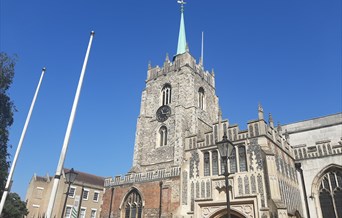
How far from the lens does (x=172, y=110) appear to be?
3241 centimetres

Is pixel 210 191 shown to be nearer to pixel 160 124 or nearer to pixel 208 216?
pixel 208 216

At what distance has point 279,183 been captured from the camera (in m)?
16.9

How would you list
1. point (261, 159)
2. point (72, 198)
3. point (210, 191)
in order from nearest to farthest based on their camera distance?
1. point (261, 159)
2. point (210, 191)
3. point (72, 198)

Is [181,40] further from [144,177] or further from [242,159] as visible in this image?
[242,159]

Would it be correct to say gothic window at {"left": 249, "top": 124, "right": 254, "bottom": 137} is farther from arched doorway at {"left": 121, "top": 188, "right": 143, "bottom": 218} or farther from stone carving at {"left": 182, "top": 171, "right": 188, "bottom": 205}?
arched doorway at {"left": 121, "top": 188, "right": 143, "bottom": 218}

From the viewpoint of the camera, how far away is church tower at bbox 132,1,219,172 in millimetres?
30328

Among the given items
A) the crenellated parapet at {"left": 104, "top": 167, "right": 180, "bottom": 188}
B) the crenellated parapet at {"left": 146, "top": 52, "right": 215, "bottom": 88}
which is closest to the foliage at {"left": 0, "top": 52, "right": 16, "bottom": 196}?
the crenellated parapet at {"left": 104, "top": 167, "right": 180, "bottom": 188}

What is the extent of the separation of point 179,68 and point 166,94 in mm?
3757

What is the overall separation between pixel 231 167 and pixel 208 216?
3503mm

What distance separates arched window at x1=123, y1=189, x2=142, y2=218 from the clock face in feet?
36.6

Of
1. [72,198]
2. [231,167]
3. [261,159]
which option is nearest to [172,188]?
[231,167]

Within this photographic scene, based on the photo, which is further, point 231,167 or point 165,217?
point 165,217

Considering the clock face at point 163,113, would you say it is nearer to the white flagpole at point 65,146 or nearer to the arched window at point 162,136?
the arched window at point 162,136

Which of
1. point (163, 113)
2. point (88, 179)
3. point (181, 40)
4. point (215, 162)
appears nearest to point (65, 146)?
point (215, 162)
